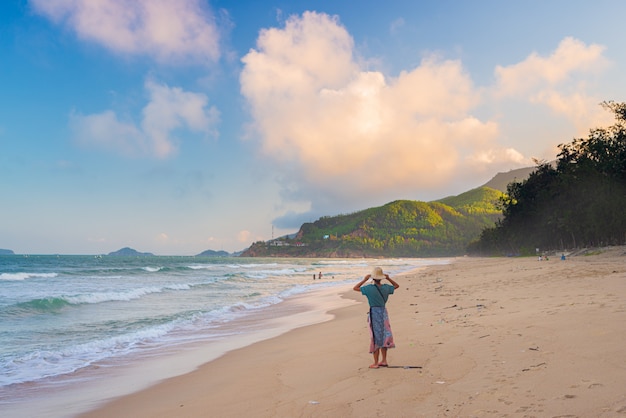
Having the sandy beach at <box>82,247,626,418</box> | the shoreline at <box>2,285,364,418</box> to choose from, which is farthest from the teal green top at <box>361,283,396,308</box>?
the shoreline at <box>2,285,364,418</box>

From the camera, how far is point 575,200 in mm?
58719

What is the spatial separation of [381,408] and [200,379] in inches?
172

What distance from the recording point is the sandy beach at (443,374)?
4605 millimetres

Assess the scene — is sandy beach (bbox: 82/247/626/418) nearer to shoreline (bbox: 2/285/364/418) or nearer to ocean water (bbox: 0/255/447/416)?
shoreline (bbox: 2/285/364/418)

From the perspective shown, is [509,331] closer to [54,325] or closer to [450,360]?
[450,360]

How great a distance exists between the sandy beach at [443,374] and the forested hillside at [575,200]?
47531mm

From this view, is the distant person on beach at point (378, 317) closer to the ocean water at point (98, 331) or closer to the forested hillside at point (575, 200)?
the ocean water at point (98, 331)

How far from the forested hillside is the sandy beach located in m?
47.5

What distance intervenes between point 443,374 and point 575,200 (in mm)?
63474

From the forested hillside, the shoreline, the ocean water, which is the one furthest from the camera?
the forested hillside

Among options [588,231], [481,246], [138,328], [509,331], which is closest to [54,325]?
[138,328]

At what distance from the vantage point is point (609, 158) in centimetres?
5184

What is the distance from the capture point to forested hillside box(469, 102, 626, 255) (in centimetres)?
4947

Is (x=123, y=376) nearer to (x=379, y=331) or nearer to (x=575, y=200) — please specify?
(x=379, y=331)
